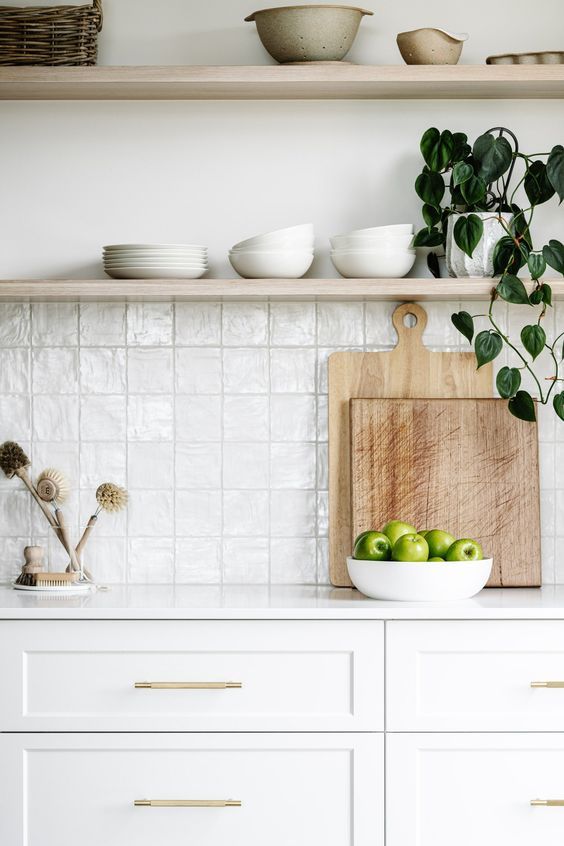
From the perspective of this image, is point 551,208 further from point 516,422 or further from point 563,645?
point 563,645

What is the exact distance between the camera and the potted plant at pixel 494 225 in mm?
2258

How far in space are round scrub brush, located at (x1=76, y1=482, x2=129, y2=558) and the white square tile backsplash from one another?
0.09m

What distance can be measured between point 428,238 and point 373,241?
168 mm

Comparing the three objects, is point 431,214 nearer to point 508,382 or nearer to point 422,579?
point 508,382

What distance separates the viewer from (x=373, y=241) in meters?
2.28

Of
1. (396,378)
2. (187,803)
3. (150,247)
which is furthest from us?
(396,378)

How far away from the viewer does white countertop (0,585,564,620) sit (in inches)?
79.8

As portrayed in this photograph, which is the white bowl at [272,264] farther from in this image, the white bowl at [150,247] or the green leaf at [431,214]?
the green leaf at [431,214]

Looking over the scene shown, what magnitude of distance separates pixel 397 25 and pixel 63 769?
1.87m

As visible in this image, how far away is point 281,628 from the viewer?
6.69ft

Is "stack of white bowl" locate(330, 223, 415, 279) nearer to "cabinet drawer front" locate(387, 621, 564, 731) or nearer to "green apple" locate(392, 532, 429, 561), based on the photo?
"green apple" locate(392, 532, 429, 561)

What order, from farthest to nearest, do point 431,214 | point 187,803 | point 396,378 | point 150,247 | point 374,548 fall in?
1. point 396,378
2. point 431,214
3. point 150,247
4. point 374,548
5. point 187,803

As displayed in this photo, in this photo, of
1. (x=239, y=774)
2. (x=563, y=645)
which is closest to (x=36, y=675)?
(x=239, y=774)

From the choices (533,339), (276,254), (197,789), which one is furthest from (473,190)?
(197,789)
